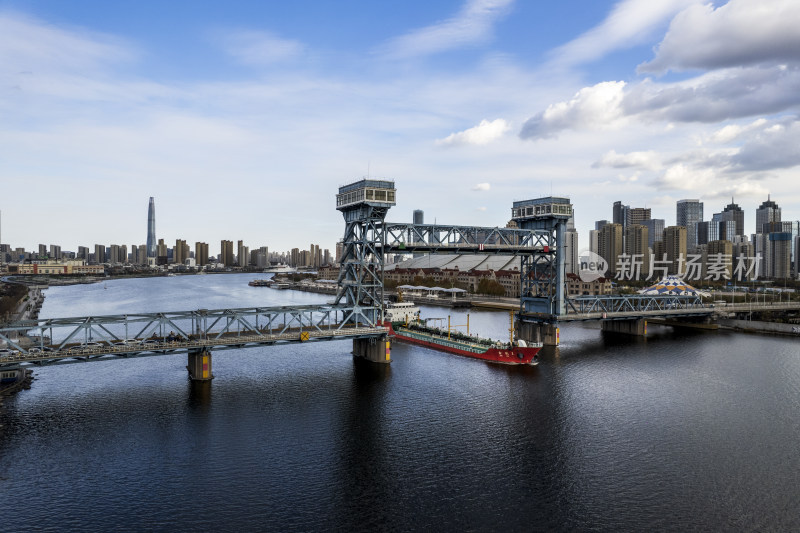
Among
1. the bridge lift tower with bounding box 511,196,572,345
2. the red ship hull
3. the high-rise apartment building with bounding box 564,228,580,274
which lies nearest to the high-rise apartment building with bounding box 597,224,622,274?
the high-rise apartment building with bounding box 564,228,580,274

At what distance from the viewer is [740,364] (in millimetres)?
55219

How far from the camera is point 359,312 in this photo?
172 ft

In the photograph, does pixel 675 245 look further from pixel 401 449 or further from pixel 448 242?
pixel 401 449

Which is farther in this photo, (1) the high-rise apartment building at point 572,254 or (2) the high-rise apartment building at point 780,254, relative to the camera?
(2) the high-rise apartment building at point 780,254

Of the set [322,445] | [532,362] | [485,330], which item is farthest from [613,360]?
[322,445]

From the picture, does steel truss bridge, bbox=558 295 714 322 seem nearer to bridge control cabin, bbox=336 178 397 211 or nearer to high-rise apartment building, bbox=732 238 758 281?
bridge control cabin, bbox=336 178 397 211

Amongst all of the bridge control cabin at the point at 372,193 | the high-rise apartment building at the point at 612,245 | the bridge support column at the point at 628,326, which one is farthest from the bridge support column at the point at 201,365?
the high-rise apartment building at the point at 612,245

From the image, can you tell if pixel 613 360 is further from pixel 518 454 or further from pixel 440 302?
pixel 440 302

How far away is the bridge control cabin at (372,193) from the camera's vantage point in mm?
51312

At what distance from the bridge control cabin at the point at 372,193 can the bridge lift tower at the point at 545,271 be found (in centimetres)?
2374

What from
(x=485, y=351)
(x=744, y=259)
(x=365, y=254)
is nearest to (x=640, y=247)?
(x=744, y=259)

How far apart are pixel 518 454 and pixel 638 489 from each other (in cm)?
669

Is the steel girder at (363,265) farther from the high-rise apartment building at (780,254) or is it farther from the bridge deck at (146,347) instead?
the high-rise apartment building at (780,254)

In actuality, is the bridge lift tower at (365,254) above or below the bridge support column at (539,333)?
above
